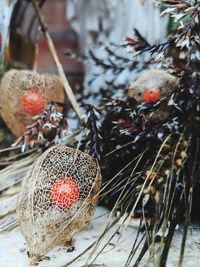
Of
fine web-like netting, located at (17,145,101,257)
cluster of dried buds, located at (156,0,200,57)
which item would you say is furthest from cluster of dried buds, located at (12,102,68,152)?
cluster of dried buds, located at (156,0,200,57)

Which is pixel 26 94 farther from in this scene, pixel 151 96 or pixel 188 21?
pixel 188 21

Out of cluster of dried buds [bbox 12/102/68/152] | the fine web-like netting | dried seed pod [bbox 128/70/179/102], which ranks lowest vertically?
the fine web-like netting

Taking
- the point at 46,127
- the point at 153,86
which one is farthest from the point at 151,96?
the point at 46,127

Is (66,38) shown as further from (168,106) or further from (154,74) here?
(168,106)

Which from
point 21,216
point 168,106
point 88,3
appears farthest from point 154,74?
point 88,3

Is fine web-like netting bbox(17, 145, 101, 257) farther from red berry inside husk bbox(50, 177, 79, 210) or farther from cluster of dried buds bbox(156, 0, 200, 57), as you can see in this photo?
cluster of dried buds bbox(156, 0, 200, 57)

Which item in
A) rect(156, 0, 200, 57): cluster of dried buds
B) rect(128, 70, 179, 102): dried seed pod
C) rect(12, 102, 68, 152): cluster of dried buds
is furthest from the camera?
rect(128, 70, 179, 102): dried seed pod

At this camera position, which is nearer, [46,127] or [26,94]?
[46,127]
